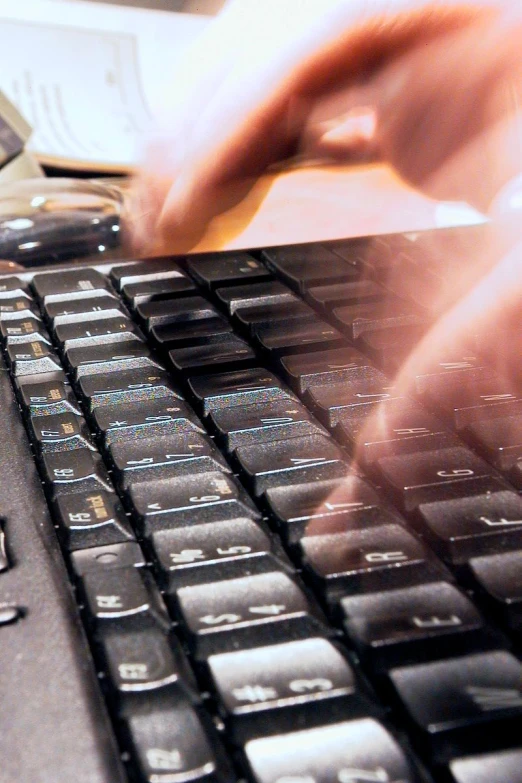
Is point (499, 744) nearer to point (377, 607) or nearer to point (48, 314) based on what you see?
point (377, 607)

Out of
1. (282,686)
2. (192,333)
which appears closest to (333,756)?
(282,686)

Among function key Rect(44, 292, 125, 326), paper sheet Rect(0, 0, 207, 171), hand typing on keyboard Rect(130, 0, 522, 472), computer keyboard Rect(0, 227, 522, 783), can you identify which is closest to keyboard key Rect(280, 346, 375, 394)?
computer keyboard Rect(0, 227, 522, 783)

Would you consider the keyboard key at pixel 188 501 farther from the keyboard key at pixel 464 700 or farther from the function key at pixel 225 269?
the function key at pixel 225 269

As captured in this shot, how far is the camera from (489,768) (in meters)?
0.19

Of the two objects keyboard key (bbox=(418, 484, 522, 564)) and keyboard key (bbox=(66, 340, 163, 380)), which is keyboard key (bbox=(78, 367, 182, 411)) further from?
keyboard key (bbox=(418, 484, 522, 564))

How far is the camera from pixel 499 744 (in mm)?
198

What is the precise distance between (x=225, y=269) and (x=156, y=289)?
4 centimetres

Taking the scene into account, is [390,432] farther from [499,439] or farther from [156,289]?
[156,289]

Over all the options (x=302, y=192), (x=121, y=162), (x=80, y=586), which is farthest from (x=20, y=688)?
(x=121, y=162)

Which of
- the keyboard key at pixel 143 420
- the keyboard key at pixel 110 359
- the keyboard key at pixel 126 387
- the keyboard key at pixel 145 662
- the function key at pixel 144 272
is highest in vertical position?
the function key at pixel 144 272

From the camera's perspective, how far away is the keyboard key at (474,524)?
26 centimetres

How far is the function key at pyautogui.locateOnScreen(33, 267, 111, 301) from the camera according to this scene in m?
0.46

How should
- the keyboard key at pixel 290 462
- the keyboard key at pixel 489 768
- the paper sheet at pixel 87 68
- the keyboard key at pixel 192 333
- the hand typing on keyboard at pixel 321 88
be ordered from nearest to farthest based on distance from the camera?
the keyboard key at pixel 489 768, the keyboard key at pixel 290 462, the keyboard key at pixel 192 333, the hand typing on keyboard at pixel 321 88, the paper sheet at pixel 87 68

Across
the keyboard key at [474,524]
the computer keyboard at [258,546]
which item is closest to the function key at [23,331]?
the computer keyboard at [258,546]
